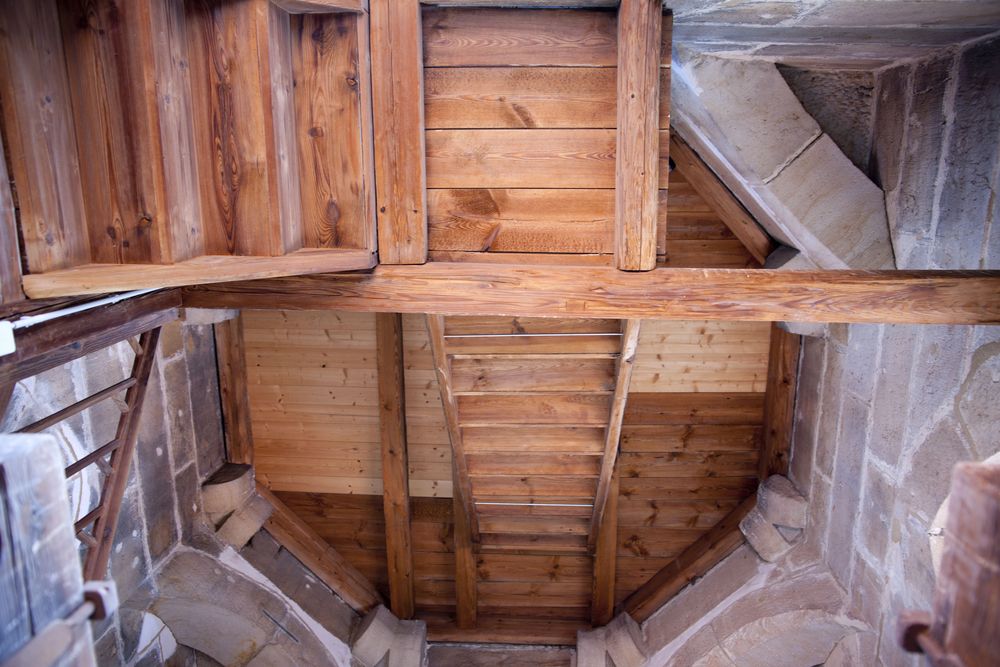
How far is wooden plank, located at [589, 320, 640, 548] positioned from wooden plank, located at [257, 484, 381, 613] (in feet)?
5.08

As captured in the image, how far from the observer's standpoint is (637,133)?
1.84 m

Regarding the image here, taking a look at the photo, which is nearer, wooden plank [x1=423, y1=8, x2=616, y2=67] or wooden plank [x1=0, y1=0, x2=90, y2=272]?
wooden plank [x1=0, y1=0, x2=90, y2=272]

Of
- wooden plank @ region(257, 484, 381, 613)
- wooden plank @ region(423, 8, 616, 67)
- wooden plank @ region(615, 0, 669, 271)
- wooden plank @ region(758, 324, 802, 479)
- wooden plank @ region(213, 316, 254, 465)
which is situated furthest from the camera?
wooden plank @ region(257, 484, 381, 613)

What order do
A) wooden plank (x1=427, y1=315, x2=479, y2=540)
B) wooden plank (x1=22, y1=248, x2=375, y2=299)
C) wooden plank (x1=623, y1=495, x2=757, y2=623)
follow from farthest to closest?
wooden plank (x1=623, y1=495, x2=757, y2=623), wooden plank (x1=427, y1=315, x2=479, y2=540), wooden plank (x1=22, y1=248, x2=375, y2=299)

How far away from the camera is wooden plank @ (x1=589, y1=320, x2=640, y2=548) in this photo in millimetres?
2533

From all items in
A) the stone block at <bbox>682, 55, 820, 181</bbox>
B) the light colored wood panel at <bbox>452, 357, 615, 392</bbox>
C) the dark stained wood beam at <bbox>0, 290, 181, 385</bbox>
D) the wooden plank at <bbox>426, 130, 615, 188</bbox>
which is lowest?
the light colored wood panel at <bbox>452, 357, 615, 392</bbox>

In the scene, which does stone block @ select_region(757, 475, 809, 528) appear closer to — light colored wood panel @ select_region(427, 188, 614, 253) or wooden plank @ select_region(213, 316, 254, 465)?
light colored wood panel @ select_region(427, 188, 614, 253)

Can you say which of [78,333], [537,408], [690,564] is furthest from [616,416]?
[78,333]

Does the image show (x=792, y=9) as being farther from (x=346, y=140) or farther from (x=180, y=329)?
(x=180, y=329)

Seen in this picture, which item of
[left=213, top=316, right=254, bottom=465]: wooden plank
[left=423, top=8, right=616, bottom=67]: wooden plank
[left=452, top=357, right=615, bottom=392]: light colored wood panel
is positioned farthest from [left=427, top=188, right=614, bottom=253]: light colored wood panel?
[left=213, top=316, right=254, bottom=465]: wooden plank

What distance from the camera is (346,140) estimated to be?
189 cm

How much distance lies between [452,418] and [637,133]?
170 centimetres

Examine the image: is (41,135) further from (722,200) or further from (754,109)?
(722,200)

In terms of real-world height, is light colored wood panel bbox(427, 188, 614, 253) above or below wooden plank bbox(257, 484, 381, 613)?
above
